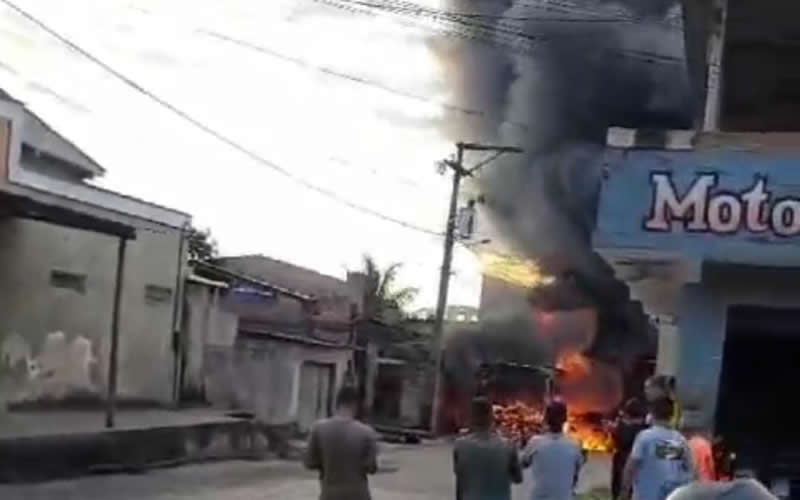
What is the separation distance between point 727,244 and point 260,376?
68.4 ft

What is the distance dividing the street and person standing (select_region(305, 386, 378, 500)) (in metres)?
7.43

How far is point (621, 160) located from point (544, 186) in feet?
84.2

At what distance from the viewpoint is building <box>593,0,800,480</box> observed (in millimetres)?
11328

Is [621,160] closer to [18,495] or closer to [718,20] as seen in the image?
[718,20]

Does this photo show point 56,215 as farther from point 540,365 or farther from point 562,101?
point 540,365

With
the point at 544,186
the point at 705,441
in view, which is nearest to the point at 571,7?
the point at 544,186

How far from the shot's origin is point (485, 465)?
8.59 meters

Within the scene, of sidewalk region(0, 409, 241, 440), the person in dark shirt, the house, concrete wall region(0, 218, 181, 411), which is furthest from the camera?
the house

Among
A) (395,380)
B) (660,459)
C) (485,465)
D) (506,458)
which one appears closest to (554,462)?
(506,458)

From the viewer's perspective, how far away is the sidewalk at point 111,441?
17.5 m

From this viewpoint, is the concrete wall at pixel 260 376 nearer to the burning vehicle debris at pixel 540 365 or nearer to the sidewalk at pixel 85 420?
the sidewalk at pixel 85 420

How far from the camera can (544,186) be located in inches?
1471

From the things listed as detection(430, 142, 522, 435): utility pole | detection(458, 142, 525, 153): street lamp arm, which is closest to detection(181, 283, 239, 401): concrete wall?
detection(458, 142, 525, 153): street lamp arm

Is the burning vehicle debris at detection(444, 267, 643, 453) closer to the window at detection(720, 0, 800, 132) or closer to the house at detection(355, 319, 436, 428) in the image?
the house at detection(355, 319, 436, 428)
